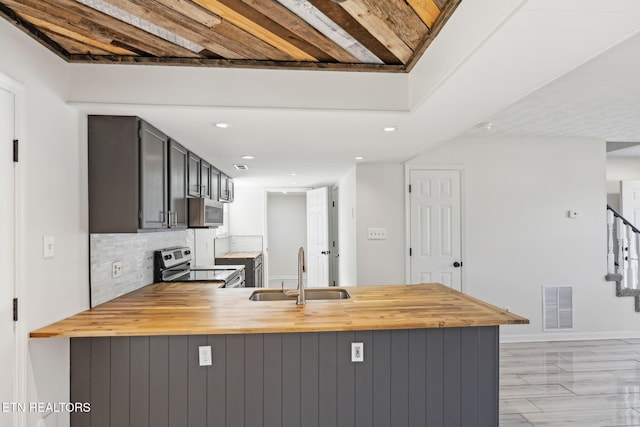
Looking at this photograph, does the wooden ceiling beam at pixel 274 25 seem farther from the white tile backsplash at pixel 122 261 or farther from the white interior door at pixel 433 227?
the white interior door at pixel 433 227

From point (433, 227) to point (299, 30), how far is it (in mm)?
3187

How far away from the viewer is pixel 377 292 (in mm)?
2869

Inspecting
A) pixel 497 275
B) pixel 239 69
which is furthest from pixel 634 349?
pixel 239 69

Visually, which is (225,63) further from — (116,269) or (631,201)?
(631,201)

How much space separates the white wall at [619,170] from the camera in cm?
573

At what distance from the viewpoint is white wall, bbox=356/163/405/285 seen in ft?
14.4

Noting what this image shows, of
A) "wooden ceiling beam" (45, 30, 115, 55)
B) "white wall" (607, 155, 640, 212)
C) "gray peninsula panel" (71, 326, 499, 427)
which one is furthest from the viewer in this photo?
"white wall" (607, 155, 640, 212)

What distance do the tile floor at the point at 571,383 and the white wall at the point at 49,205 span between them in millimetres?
2892

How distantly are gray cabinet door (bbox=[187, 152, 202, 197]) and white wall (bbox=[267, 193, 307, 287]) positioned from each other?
5246 mm

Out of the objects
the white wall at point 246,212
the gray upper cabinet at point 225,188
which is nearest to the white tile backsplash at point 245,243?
the white wall at point 246,212

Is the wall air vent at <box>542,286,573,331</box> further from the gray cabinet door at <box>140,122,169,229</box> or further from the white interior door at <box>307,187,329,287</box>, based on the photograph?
the gray cabinet door at <box>140,122,169,229</box>

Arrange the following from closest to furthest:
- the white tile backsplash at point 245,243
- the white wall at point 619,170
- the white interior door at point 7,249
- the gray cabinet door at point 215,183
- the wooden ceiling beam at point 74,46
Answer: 1. the white interior door at point 7,249
2. the wooden ceiling beam at point 74,46
3. the gray cabinet door at point 215,183
4. the white wall at point 619,170
5. the white tile backsplash at point 245,243

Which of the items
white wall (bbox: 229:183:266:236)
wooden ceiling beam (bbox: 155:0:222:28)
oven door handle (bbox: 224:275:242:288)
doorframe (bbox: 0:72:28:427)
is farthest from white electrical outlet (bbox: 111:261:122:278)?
white wall (bbox: 229:183:266:236)

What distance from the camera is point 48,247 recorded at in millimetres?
1925
